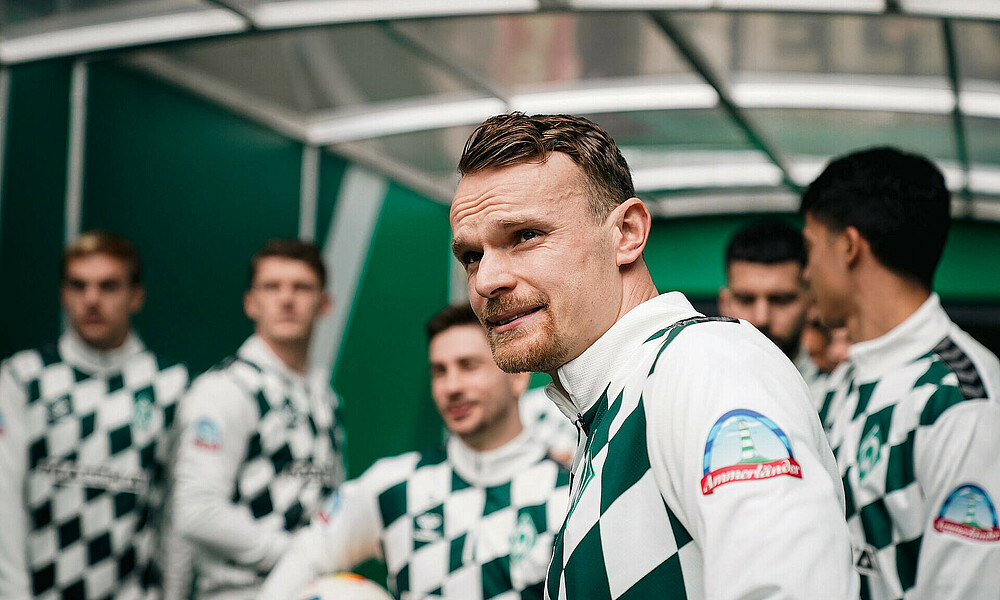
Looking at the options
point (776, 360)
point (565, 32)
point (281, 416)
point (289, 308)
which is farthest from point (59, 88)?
point (776, 360)

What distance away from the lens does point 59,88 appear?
13.4 ft

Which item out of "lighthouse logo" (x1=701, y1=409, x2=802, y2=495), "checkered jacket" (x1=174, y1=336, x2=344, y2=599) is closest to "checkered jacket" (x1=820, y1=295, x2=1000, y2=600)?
"lighthouse logo" (x1=701, y1=409, x2=802, y2=495)

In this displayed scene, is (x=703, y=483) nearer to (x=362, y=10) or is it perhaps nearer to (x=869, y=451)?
(x=869, y=451)

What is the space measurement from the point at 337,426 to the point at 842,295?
7.97 feet

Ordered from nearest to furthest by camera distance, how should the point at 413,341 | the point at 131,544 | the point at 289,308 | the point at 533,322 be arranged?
the point at 533,322 < the point at 131,544 < the point at 289,308 < the point at 413,341

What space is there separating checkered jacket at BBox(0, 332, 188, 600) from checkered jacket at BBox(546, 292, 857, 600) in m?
2.60

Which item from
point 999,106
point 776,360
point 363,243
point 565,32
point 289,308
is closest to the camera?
point 776,360

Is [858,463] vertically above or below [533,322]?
below

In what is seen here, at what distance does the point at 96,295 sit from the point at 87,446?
573mm

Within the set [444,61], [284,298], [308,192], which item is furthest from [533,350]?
[308,192]

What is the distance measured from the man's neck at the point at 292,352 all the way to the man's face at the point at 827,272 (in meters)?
2.24

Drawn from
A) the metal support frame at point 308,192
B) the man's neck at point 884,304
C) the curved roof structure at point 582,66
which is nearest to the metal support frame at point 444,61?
the curved roof structure at point 582,66

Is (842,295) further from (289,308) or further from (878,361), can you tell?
(289,308)

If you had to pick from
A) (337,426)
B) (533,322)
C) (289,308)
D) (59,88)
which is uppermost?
(59,88)
